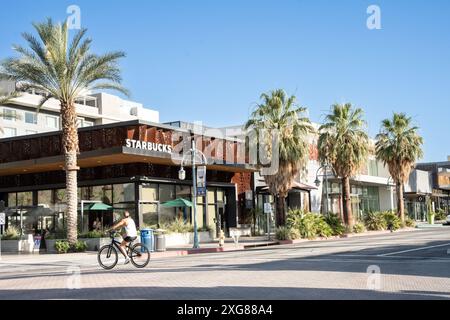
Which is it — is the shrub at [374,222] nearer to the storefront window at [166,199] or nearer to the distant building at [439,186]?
the storefront window at [166,199]

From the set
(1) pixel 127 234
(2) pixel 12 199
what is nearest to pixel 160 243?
(1) pixel 127 234

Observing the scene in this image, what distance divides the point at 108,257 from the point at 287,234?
18.1 meters

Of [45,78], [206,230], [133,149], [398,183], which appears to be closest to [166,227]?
[206,230]

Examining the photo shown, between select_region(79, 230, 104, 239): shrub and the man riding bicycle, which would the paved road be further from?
select_region(79, 230, 104, 239): shrub

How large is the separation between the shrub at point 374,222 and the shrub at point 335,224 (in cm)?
701

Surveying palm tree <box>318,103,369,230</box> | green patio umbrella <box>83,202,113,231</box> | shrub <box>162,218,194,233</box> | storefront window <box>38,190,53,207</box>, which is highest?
palm tree <box>318,103,369,230</box>

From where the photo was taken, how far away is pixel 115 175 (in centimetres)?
3494

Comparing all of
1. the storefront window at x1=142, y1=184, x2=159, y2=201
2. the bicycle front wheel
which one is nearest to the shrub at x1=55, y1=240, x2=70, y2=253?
the storefront window at x1=142, y1=184, x2=159, y2=201

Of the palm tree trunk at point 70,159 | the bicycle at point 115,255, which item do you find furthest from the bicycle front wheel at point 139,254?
the palm tree trunk at point 70,159

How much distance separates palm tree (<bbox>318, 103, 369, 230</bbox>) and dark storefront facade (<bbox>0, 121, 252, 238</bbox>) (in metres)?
6.71

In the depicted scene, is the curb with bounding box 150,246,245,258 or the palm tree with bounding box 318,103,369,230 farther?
the palm tree with bounding box 318,103,369,230

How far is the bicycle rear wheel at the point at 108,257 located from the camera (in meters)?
17.5

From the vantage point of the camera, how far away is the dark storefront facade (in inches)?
1268

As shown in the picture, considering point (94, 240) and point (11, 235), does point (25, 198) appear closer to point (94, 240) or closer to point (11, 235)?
point (11, 235)
